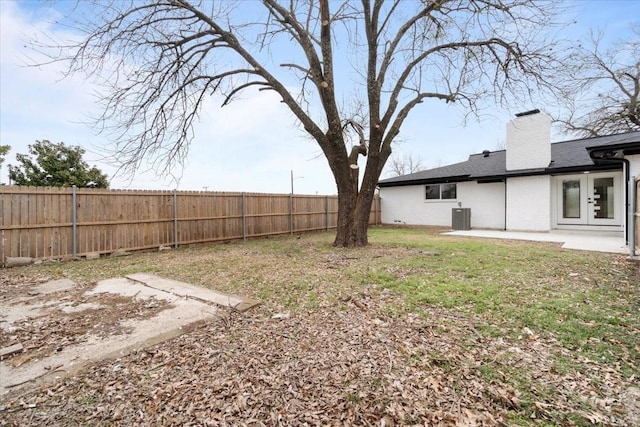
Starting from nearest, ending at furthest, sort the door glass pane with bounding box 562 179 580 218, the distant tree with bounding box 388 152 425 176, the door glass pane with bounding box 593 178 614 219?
the door glass pane with bounding box 593 178 614 219
the door glass pane with bounding box 562 179 580 218
the distant tree with bounding box 388 152 425 176

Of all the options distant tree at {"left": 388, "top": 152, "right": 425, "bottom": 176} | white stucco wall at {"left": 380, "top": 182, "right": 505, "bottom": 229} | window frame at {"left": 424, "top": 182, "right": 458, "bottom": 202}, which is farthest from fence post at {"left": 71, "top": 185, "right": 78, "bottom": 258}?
distant tree at {"left": 388, "top": 152, "right": 425, "bottom": 176}

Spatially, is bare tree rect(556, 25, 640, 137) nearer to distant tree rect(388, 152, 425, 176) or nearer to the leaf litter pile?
distant tree rect(388, 152, 425, 176)

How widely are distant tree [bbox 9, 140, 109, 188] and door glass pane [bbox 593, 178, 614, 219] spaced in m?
24.2

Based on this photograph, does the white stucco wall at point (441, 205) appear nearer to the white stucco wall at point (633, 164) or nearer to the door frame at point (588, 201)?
the door frame at point (588, 201)

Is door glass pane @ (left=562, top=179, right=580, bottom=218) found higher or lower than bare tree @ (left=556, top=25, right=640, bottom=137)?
lower

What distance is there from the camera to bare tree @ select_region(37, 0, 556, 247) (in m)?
7.08

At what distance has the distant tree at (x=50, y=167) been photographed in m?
15.8

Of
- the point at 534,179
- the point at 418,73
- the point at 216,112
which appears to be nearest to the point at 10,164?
the point at 216,112

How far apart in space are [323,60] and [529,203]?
10.1m

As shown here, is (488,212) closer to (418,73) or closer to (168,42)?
(418,73)

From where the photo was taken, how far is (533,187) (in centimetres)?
1234

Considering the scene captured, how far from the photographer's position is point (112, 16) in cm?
658

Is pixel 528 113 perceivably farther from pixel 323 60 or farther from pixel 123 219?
pixel 123 219

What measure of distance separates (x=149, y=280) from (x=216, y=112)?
575 cm
